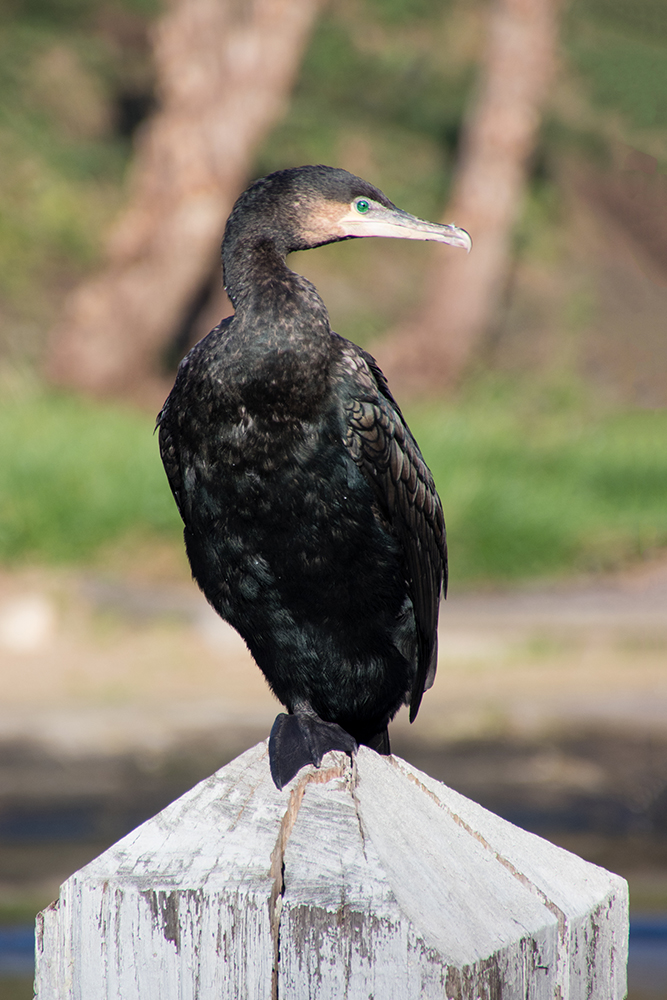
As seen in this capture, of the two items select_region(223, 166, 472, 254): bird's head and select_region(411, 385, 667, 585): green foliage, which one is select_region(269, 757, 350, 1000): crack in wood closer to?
select_region(223, 166, 472, 254): bird's head

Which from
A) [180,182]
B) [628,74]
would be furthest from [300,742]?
[628,74]

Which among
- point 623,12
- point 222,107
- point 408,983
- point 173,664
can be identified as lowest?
point 408,983

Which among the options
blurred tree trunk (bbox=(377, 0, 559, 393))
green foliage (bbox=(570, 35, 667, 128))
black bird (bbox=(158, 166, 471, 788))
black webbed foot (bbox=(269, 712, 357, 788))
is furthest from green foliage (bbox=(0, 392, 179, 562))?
green foliage (bbox=(570, 35, 667, 128))

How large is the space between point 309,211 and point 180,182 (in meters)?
8.24

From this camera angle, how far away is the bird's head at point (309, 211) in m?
2.26

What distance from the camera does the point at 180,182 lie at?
10102 mm

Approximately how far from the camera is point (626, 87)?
16719 millimetres

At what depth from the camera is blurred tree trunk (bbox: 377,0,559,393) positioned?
435 inches

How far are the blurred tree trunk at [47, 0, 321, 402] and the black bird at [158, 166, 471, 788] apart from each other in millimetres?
7992

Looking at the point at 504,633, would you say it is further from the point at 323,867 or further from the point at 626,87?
the point at 626,87

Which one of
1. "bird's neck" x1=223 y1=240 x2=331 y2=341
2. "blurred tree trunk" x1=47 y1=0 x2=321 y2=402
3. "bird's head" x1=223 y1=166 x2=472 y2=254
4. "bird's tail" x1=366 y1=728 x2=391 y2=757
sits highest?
"blurred tree trunk" x1=47 y1=0 x2=321 y2=402

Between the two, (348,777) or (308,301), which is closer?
(348,777)

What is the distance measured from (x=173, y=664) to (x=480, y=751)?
1.83m

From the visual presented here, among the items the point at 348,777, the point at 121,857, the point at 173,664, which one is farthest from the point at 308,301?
the point at 173,664
